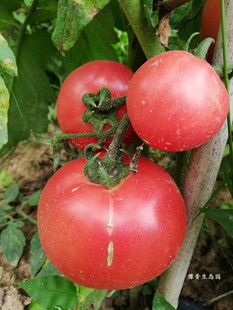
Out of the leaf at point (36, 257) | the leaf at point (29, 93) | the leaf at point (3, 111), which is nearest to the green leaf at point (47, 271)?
the leaf at point (36, 257)

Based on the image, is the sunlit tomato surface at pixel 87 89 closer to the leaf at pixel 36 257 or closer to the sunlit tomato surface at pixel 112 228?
the sunlit tomato surface at pixel 112 228

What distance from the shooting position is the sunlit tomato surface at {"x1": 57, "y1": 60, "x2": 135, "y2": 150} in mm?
615

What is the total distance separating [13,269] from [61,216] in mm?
466

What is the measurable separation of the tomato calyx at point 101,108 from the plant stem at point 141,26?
0.08 meters

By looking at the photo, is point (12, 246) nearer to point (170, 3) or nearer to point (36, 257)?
point (36, 257)

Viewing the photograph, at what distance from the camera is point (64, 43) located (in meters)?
0.55

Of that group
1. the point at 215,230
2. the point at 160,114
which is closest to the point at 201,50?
the point at 160,114

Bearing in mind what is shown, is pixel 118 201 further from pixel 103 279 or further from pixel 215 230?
pixel 215 230

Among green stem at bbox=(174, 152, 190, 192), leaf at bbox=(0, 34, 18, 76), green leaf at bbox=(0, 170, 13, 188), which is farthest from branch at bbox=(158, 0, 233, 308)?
green leaf at bbox=(0, 170, 13, 188)

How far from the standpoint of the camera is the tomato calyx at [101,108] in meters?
0.59

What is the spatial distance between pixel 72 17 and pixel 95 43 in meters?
0.38

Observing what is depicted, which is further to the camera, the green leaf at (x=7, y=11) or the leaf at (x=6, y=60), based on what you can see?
the green leaf at (x=7, y=11)

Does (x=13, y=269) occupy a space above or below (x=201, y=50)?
below

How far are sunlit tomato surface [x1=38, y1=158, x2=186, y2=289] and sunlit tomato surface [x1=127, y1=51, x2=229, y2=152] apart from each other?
8 cm
